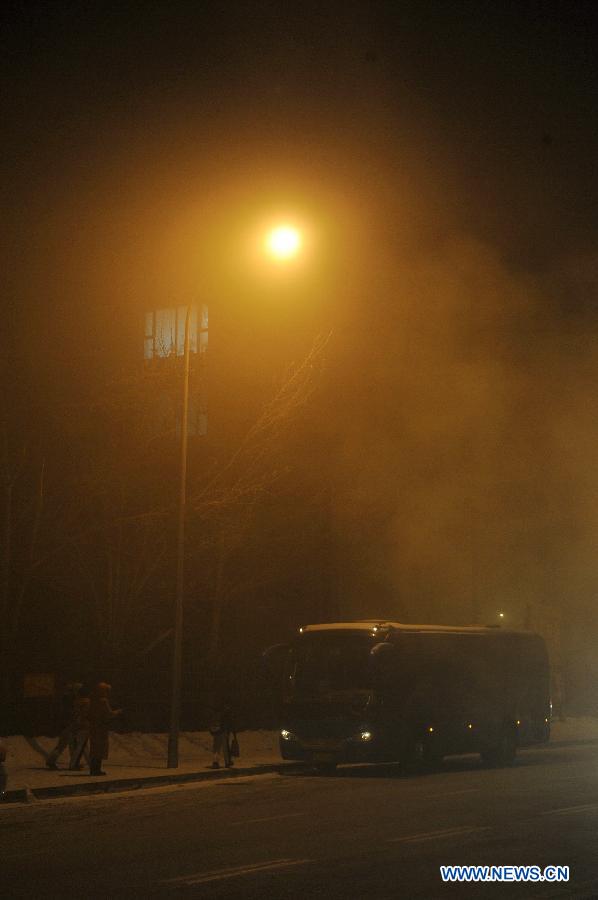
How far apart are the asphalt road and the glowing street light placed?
18.2ft

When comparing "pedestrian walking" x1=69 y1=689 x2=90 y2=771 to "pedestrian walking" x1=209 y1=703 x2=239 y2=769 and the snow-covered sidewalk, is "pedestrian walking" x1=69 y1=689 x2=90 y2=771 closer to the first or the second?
the snow-covered sidewalk

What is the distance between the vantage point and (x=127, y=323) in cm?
1633

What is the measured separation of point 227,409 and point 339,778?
6195 millimetres

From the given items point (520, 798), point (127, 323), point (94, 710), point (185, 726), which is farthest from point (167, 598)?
point (520, 798)

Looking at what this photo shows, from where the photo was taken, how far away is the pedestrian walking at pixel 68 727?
12.8 metres

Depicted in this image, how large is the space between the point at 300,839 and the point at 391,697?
636 centimetres

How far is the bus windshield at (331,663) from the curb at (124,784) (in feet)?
3.52

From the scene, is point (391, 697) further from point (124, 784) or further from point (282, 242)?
point (282, 242)

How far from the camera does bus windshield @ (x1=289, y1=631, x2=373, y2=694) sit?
1390 cm

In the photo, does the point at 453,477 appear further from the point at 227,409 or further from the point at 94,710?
the point at 94,710

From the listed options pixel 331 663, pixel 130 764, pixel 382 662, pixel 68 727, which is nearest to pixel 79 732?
pixel 68 727

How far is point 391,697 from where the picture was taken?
45.2 feet

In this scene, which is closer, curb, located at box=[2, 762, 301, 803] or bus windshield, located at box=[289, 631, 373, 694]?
curb, located at box=[2, 762, 301, 803]

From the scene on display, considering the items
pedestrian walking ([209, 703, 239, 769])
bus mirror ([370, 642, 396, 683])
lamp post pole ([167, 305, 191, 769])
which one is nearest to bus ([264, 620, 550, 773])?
bus mirror ([370, 642, 396, 683])
